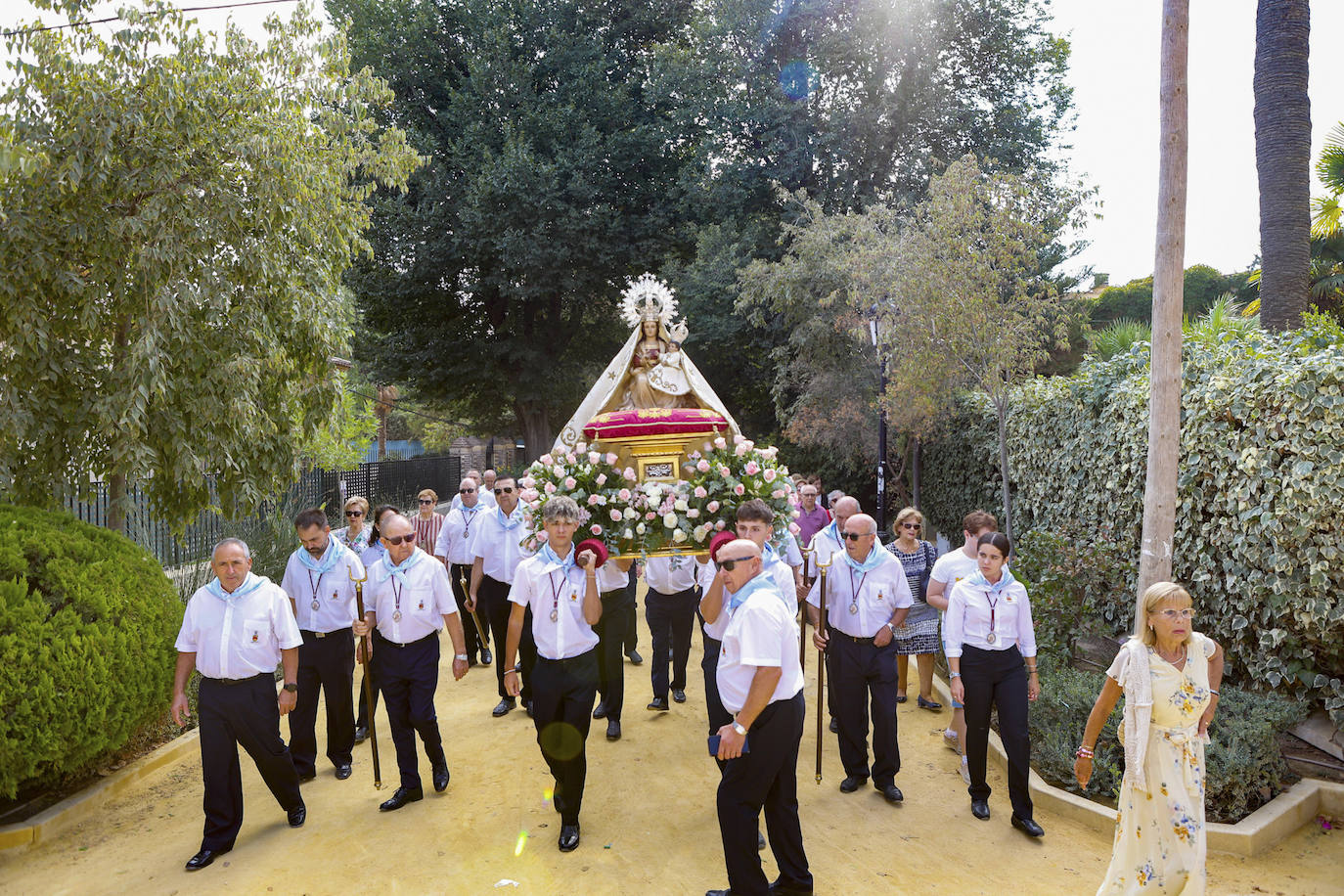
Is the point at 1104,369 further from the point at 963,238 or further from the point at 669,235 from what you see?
the point at 669,235

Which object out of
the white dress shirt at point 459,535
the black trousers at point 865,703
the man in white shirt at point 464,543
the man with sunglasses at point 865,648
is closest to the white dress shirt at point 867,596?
the man with sunglasses at point 865,648

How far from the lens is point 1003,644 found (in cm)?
586

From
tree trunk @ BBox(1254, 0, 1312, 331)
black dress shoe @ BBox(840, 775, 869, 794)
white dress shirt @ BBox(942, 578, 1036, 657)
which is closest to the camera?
white dress shirt @ BBox(942, 578, 1036, 657)

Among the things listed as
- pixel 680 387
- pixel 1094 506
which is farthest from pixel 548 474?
pixel 1094 506

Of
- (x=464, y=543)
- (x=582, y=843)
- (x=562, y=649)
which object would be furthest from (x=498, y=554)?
(x=582, y=843)

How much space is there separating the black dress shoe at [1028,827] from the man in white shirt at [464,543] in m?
6.25

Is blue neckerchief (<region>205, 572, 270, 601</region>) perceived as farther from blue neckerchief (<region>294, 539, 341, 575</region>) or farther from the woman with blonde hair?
→ the woman with blonde hair

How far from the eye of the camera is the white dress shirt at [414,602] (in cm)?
631

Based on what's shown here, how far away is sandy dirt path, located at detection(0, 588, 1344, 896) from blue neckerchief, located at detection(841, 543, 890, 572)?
1670mm

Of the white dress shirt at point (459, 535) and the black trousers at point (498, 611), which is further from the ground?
the white dress shirt at point (459, 535)

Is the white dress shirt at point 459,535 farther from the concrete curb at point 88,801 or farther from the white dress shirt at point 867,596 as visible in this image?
the white dress shirt at point 867,596

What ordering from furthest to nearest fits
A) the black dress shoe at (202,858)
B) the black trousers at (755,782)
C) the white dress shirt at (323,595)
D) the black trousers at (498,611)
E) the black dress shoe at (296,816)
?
the black trousers at (498,611) < the white dress shirt at (323,595) < the black dress shoe at (296,816) < the black dress shoe at (202,858) < the black trousers at (755,782)

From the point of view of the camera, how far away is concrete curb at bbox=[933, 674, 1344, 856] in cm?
560

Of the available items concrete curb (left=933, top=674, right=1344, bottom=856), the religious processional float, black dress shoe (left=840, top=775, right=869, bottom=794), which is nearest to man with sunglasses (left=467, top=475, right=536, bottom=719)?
the religious processional float
